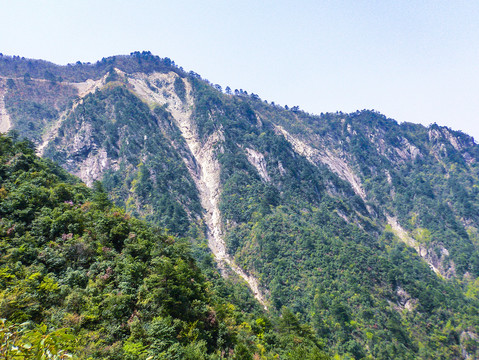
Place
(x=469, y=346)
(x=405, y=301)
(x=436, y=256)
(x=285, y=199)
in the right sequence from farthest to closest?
(x=285, y=199) < (x=436, y=256) < (x=405, y=301) < (x=469, y=346)

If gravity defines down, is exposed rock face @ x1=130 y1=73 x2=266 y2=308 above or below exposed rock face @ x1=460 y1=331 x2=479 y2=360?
above

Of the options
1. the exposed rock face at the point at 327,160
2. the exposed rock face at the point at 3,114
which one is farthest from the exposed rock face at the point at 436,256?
the exposed rock face at the point at 3,114

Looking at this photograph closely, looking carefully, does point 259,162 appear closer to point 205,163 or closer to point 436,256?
point 205,163

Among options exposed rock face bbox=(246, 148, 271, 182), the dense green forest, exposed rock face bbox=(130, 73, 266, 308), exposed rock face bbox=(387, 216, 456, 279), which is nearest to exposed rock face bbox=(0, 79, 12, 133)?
exposed rock face bbox=(130, 73, 266, 308)

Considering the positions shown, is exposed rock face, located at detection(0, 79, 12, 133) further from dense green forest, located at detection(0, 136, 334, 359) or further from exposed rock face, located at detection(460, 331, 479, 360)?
exposed rock face, located at detection(460, 331, 479, 360)

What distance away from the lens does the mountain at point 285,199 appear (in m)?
79.6

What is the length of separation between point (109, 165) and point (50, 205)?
295 ft

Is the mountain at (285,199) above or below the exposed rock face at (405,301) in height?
above

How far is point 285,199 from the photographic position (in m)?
129

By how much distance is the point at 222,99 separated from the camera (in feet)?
608

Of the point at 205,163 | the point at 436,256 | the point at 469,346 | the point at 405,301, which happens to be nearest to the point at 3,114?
the point at 205,163

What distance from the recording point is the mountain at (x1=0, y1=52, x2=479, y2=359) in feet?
261

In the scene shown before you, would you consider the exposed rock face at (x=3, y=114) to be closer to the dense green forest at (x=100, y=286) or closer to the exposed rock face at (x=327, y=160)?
the dense green forest at (x=100, y=286)

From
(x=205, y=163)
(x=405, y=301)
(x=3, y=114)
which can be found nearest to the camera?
(x=405, y=301)
